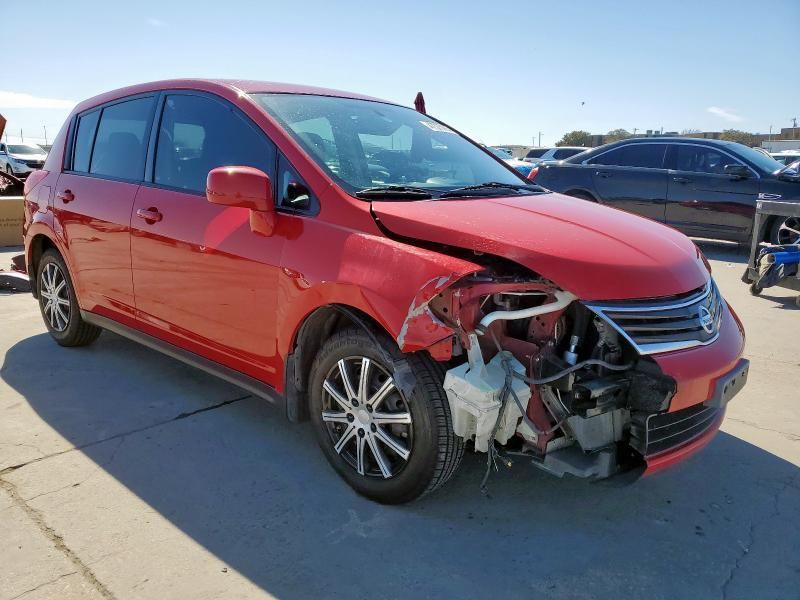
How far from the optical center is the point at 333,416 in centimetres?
296

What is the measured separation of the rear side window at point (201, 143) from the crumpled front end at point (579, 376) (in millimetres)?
1358

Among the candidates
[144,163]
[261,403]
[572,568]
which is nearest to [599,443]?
[572,568]

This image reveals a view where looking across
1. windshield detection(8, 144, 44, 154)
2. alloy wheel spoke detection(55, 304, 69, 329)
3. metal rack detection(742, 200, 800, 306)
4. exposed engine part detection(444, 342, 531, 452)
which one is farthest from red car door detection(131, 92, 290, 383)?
windshield detection(8, 144, 44, 154)

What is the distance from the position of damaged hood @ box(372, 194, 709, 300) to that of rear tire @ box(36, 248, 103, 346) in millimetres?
2979

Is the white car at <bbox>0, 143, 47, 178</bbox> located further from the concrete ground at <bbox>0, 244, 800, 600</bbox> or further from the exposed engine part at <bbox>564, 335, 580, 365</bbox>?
the exposed engine part at <bbox>564, 335, 580, 365</bbox>

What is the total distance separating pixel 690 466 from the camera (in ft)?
10.7

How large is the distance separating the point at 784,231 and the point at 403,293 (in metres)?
6.57

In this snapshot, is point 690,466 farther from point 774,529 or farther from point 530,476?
point 530,476

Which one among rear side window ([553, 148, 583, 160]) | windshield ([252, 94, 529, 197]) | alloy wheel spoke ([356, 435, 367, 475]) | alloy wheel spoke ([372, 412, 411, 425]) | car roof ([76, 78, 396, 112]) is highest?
car roof ([76, 78, 396, 112])

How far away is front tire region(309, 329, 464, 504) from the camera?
260 centimetres

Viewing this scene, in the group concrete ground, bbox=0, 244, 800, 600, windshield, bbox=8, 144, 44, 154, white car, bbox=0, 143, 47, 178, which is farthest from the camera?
windshield, bbox=8, 144, 44, 154

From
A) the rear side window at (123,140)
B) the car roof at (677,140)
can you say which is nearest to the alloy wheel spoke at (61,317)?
the rear side window at (123,140)

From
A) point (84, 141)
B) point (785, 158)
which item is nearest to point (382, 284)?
point (84, 141)

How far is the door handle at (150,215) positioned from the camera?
3.64m
